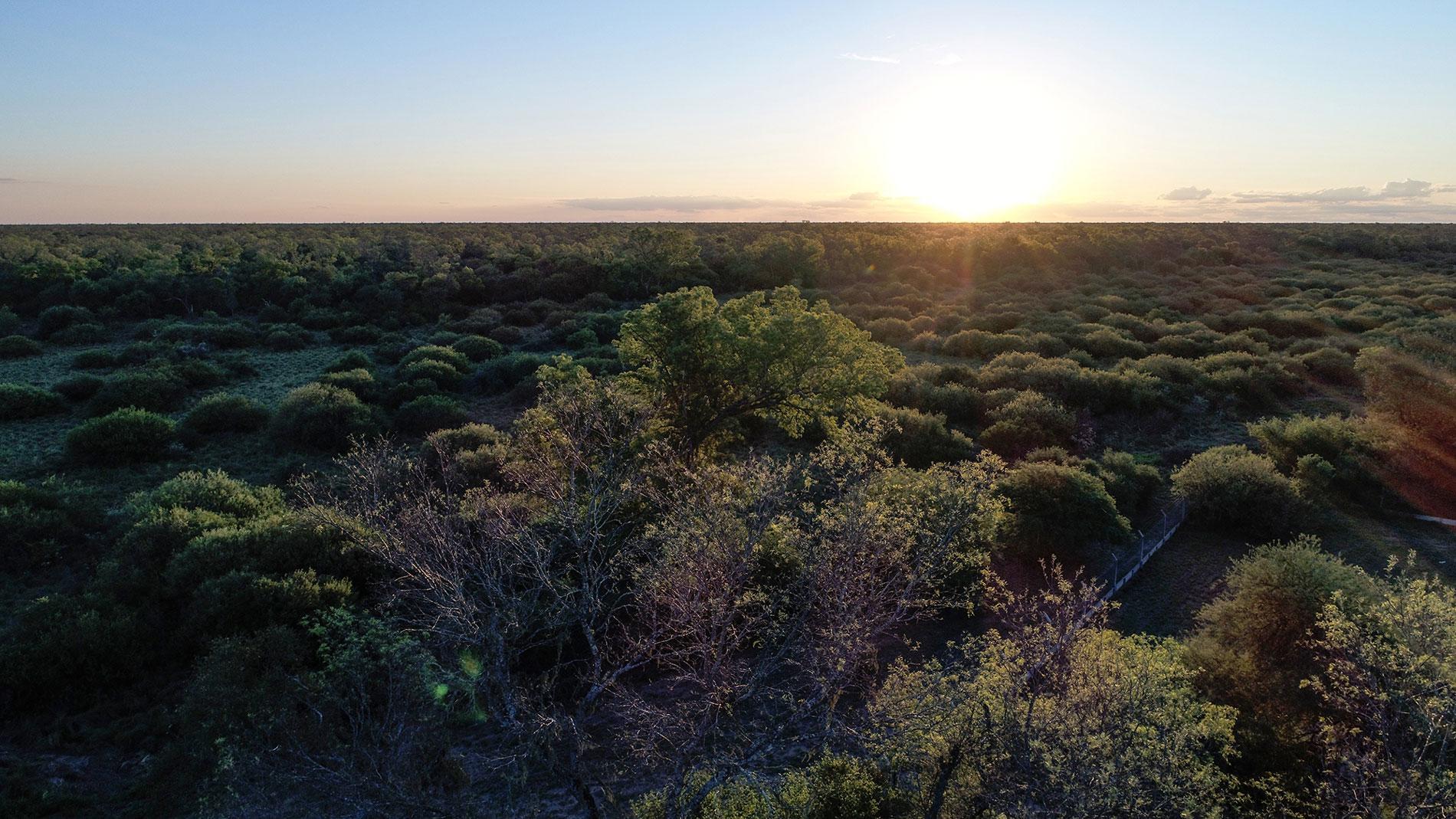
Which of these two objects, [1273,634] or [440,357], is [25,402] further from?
[1273,634]

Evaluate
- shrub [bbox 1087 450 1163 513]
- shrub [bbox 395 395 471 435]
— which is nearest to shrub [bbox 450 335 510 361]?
shrub [bbox 395 395 471 435]

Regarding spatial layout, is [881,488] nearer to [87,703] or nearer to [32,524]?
[87,703]

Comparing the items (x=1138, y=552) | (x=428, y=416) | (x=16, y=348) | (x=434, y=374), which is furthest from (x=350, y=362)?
(x=1138, y=552)

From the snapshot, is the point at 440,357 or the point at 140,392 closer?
the point at 140,392

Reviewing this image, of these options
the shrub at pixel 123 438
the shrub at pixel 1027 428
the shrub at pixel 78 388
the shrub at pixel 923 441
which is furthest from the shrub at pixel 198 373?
the shrub at pixel 1027 428

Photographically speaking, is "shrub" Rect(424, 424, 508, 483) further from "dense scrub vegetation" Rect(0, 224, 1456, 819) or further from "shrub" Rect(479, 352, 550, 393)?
"shrub" Rect(479, 352, 550, 393)

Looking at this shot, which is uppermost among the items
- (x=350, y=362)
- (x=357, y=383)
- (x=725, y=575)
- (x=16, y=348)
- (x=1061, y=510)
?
(x=16, y=348)


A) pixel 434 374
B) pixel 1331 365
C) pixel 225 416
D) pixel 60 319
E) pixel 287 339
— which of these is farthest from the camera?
pixel 60 319
